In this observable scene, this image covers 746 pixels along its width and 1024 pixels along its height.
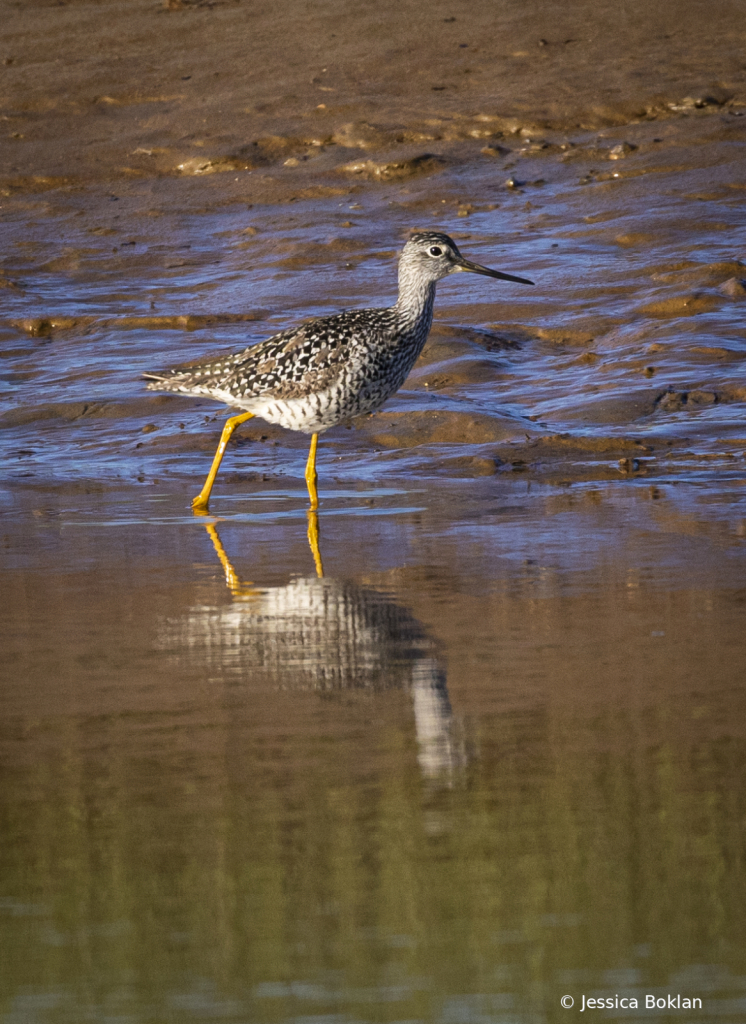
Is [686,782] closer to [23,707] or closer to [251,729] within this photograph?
[251,729]

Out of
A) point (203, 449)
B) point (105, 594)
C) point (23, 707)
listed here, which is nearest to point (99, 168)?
point (203, 449)

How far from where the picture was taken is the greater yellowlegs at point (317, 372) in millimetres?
9719

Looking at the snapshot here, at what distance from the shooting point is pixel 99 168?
18.9 m

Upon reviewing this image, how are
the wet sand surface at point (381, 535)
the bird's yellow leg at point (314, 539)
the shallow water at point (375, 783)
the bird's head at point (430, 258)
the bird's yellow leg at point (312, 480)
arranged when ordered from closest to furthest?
the shallow water at point (375, 783)
the wet sand surface at point (381, 535)
the bird's yellow leg at point (314, 539)
the bird's yellow leg at point (312, 480)
the bird's head at point (430, 258)

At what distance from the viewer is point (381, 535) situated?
856 centimetres

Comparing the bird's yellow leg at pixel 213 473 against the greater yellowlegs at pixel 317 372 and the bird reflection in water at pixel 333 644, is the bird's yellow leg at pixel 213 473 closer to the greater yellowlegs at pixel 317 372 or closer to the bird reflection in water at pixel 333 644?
the greater yellowlegs at pixel 317 372

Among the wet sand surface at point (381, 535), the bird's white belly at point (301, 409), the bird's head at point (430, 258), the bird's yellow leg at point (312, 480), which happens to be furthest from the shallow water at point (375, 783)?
the bird's head at point (430, 258)

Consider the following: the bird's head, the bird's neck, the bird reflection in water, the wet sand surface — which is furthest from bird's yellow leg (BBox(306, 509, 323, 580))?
the bird's head

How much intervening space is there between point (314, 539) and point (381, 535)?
15.0 inches

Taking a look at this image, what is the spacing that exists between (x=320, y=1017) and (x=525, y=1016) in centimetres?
47

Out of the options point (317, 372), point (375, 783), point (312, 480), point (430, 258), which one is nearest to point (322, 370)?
point (317, 372)

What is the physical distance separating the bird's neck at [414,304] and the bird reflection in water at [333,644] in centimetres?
315

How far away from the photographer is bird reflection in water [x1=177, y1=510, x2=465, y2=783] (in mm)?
5273

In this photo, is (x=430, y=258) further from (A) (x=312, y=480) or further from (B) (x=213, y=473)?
(B) (x=213, y=473)
